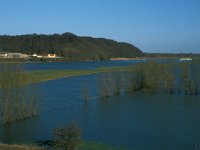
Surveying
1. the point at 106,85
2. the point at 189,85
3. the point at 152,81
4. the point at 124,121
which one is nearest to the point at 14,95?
the point at 124,121

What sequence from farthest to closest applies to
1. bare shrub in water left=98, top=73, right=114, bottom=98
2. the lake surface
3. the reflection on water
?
bare shrub in water left=98, top=73, right=114, bottom=98 < the reflection on water < the lake surface

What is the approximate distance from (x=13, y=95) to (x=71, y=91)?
22.3 m

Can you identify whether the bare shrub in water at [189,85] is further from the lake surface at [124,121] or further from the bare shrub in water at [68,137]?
the bare shrub in water at [68,137]

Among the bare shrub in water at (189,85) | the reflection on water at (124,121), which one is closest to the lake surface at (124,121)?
the reflection on water at (124,121)

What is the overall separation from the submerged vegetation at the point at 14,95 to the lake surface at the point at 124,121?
3.12 ft

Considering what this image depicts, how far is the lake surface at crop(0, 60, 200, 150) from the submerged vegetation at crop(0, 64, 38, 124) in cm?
95

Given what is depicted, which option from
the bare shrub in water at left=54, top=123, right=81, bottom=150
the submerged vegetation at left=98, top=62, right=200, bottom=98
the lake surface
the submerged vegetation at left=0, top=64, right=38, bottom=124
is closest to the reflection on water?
the lake surface

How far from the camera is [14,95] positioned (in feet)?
114

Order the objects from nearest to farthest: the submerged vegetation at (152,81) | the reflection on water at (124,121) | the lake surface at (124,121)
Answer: the lake surface at (124,121)
the reflection on water at (124,121)
the submerged vegetation at (152,81)

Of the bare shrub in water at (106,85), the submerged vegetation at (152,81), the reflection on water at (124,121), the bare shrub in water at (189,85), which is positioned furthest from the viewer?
the submerged vegetation at (152,81)

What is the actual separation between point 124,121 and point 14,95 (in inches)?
386

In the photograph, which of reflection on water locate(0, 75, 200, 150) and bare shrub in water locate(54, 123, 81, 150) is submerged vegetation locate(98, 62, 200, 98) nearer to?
reflection on water locate(0, 75, 200, 150)

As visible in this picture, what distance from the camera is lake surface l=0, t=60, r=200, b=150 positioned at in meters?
27.8

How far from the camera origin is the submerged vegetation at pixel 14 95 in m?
33.9
